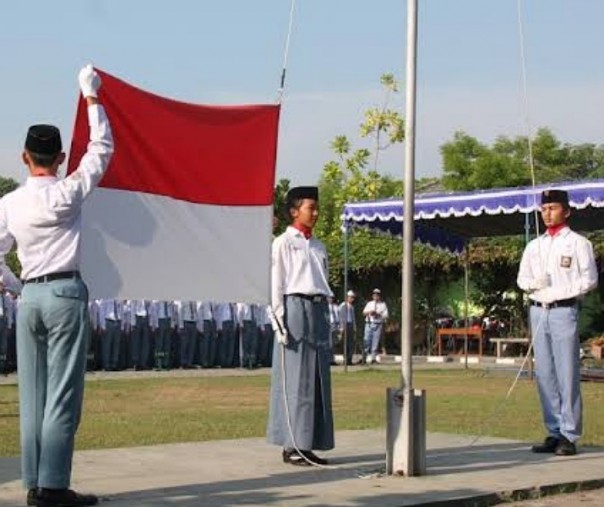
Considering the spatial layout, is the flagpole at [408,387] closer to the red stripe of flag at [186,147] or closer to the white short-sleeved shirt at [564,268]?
the red stripe of flag at [186,147]

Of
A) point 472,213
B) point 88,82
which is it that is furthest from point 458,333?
point 88,82

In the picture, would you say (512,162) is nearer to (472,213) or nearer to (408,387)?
(472,213)

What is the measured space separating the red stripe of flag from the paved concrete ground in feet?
5.85

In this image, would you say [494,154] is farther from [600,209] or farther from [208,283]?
[208,283]

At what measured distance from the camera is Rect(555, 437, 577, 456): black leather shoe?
934cm

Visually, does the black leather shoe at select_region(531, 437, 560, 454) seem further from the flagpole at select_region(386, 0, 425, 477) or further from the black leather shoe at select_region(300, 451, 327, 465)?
the black leather shoe at select_region(300, 451, 327, 465)

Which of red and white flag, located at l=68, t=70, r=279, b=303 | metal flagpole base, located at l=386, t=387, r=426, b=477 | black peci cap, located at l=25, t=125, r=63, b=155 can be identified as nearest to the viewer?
black peci cap, located at l=25, t=125, r=63, b=155

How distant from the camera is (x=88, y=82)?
6797 mm

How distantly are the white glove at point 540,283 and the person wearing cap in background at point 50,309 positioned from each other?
4.37 m

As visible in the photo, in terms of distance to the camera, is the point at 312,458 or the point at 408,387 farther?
the point at 312,458

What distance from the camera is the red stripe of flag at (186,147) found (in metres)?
7.52

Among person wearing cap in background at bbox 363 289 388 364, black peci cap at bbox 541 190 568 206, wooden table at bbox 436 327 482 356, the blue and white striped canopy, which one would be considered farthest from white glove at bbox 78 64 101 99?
wooden table at bbox 436 327 482 356

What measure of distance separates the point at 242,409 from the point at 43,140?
25.2 feet

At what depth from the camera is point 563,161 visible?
202ft
